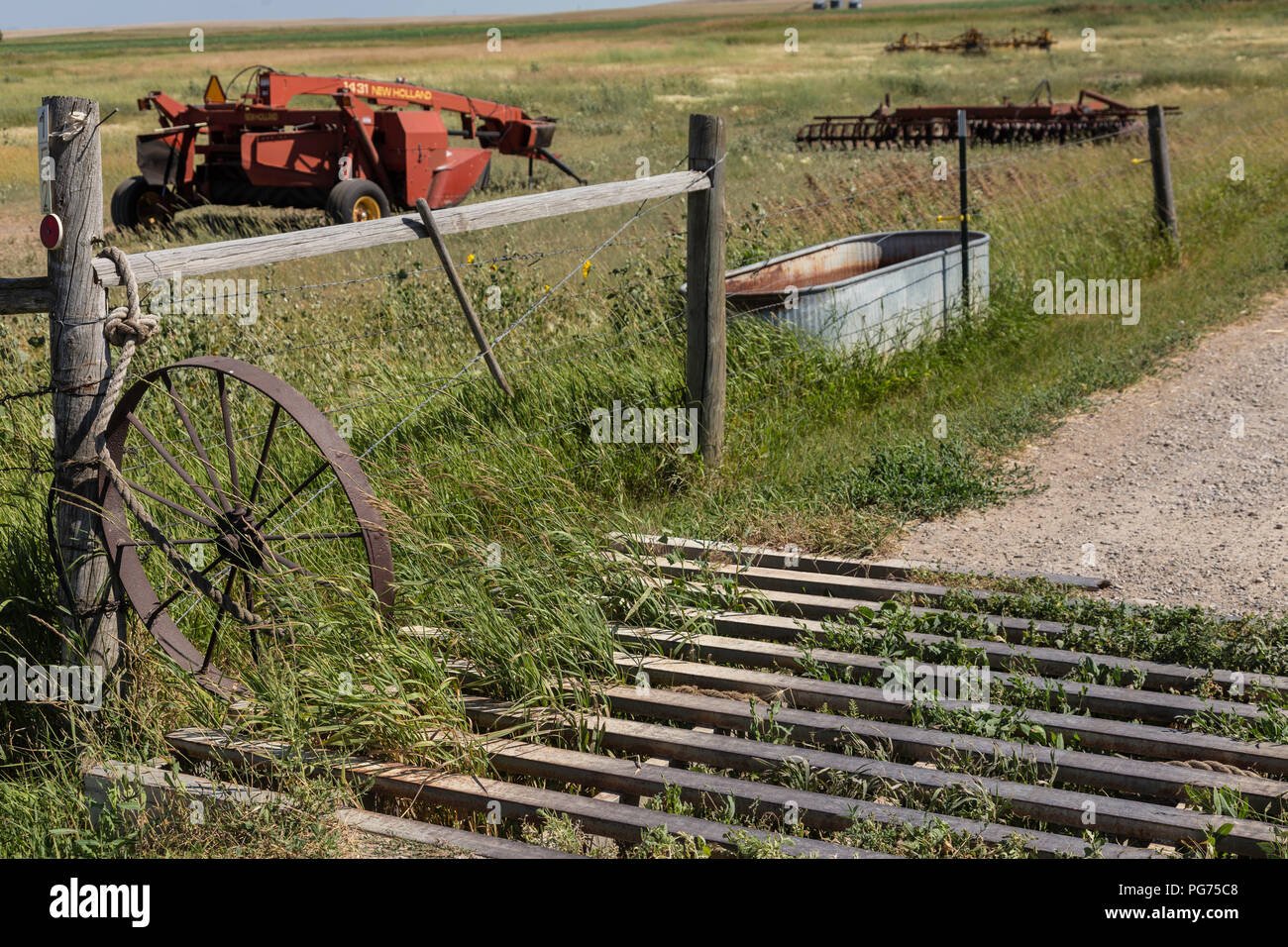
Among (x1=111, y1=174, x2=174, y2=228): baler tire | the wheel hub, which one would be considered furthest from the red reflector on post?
(x1=111, y1=174, x2=174, y2=228): baler tire

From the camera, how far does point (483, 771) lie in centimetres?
347

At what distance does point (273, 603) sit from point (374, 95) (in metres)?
13.4

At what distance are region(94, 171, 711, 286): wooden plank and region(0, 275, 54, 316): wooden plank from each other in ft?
0.57

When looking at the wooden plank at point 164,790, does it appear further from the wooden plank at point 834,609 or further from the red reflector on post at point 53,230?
the wooden plank at point 834,609

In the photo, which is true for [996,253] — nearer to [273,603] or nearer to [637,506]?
[637,506]

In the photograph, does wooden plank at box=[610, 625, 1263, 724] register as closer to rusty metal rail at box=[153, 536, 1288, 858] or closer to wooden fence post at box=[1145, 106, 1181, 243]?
rusty metal rail at box=[153, 536, 1288, 858]

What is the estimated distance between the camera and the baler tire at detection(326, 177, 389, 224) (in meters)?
13.6

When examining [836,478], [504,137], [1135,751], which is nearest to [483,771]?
[1135,751]

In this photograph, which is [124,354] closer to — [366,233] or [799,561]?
[366,233]

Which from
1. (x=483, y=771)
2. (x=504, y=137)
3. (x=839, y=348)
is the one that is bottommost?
(x=483, y=771)

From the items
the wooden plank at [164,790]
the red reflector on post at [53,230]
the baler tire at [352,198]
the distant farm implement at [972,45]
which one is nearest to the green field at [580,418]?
the wooden plank at [164,790]

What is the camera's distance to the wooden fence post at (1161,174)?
10141 mm

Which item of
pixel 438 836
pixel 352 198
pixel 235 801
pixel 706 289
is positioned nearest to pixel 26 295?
pixel 235 801

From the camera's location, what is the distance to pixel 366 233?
14.5 feet
